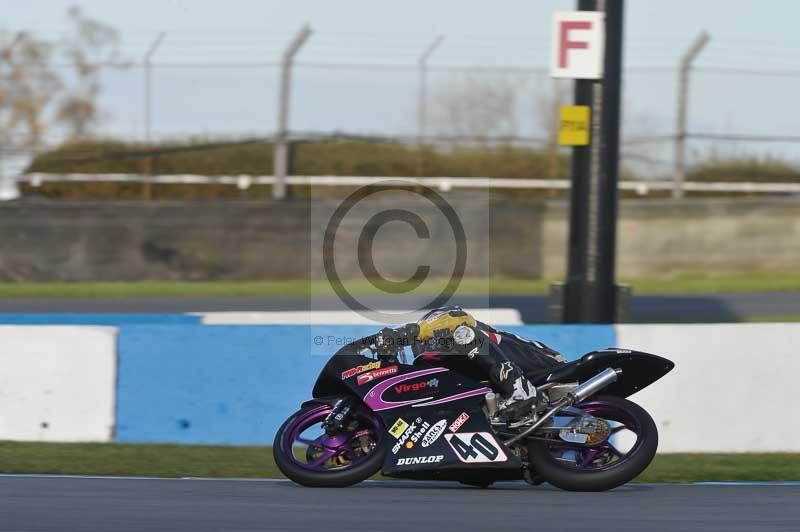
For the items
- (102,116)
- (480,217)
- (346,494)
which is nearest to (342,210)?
(480,217)

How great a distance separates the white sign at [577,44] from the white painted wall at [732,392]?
267 centimetres

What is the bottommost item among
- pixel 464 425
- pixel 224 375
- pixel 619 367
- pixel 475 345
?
pixel 224 375

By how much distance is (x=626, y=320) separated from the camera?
10219 mm

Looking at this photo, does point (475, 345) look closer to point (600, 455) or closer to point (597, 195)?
point (600, 455)

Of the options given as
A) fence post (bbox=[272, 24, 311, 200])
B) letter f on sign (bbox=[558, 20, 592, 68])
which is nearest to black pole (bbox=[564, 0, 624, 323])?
letter f on sign (bbox=[558, 20, 592, 68])

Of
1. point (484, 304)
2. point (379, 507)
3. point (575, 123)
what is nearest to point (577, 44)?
point (575, 123)

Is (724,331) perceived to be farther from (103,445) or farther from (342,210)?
(342,210)

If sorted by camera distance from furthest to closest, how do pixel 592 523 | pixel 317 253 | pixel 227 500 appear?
pixel 317 253 < pixel 227 500 < pixel 592 523

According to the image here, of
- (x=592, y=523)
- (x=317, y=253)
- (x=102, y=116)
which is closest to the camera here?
(x=592, y=523)

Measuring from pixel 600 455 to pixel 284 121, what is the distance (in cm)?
1580

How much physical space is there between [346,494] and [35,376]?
348cm

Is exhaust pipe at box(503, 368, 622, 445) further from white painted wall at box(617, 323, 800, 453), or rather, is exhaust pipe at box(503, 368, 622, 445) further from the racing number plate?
white painted wall at box(617, 323, 800, 453)

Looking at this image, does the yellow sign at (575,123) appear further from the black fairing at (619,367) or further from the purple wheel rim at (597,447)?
the purple wheel rim at (597,447)

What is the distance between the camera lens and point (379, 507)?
19.1ft
